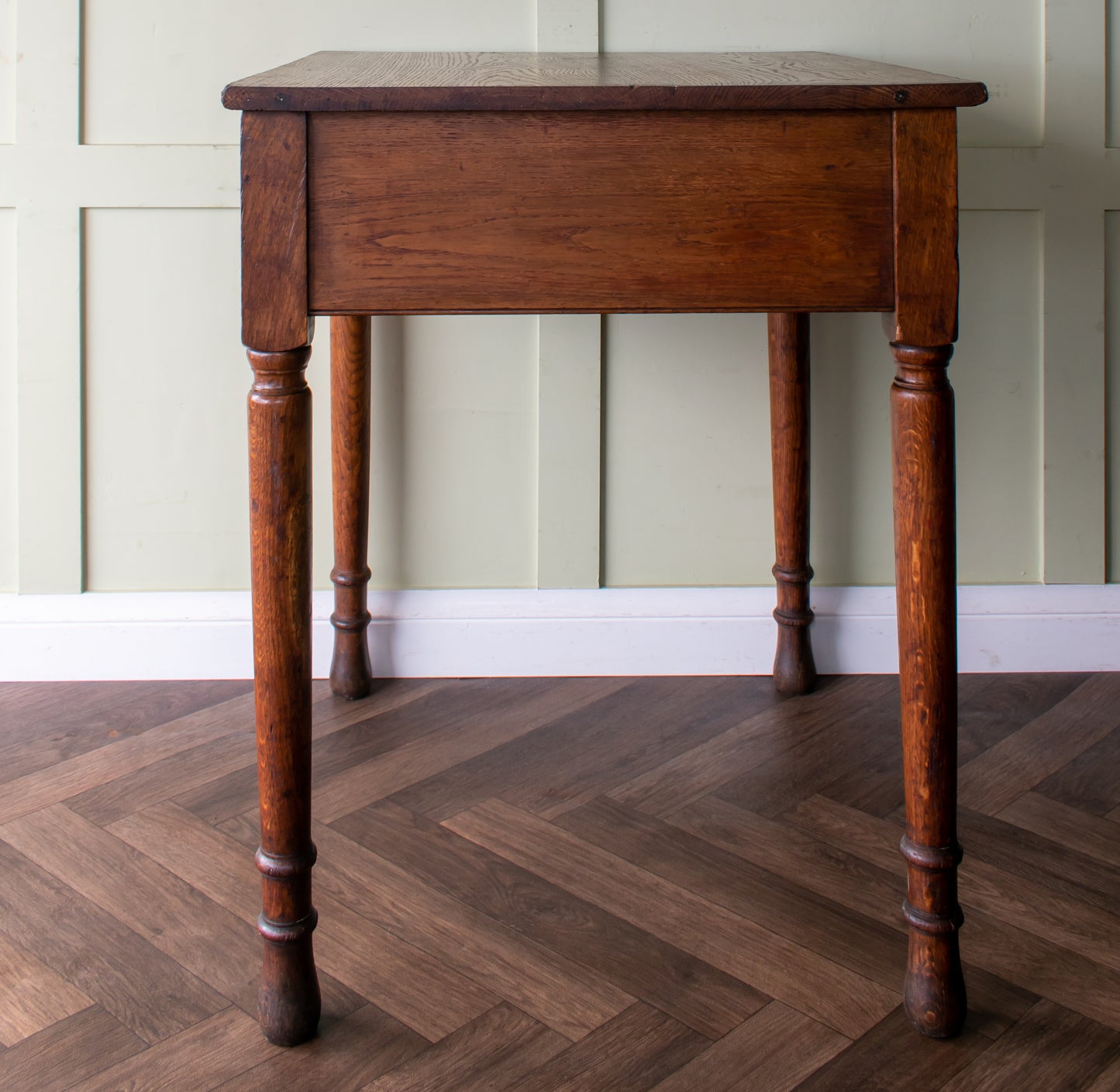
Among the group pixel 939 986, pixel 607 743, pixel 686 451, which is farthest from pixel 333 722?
pixel 939 986

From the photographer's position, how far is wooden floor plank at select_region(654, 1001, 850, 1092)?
3.12 ft

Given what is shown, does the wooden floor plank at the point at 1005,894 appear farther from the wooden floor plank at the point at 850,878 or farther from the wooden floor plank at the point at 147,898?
the wooden floor plank at the point at 147,898

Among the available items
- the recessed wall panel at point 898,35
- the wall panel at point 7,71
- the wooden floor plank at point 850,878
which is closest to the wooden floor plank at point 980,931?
the wooden floor plank at point 850,878

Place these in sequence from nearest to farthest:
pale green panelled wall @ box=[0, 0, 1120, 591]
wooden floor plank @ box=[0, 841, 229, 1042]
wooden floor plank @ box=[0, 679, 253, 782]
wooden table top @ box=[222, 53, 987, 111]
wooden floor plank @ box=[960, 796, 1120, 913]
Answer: wooden table top @ box=[222, 53, 987, 111] → wooden floor plank @ box=[0, 841, 229, 1042] → wooden floor plank @ box=[960, 796, 1120, 913] → wooden floor plank @ box=[0, 679, 253, 782] → pale green panelled wall @ box=[0, 0, 1120, 591]

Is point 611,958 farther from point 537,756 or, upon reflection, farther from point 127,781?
point 127,781

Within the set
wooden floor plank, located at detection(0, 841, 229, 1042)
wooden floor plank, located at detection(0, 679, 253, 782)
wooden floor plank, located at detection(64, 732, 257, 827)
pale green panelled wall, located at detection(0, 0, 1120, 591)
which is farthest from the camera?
pale green panelled wall, located at detection(0, 0, 1120, 591)

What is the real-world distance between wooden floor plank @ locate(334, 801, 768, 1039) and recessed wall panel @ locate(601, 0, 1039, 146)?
98 centimetres

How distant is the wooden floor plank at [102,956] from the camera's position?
1.04 metres

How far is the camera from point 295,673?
1.00 m

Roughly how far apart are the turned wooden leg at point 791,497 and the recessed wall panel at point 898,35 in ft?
1.16

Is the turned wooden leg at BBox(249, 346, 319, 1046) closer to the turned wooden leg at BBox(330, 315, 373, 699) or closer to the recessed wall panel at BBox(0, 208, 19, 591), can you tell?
the turned wooden leg at BBox(330, 315, 373, 699)

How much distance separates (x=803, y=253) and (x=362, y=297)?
0.32 meters

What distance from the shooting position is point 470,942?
1.13 m

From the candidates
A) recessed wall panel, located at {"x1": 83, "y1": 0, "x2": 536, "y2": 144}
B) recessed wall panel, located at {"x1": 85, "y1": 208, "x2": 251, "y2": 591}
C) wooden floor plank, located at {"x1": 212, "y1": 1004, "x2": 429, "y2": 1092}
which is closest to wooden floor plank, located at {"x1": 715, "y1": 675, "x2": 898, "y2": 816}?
wooden floor plank, located at {"x1": 212, "y1": 1004, "x2": 429, "y2": 1092}
